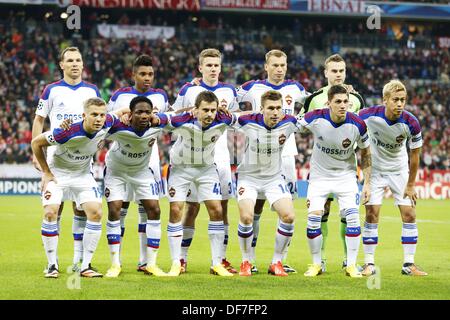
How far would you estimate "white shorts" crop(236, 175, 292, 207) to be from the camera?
34.2ft

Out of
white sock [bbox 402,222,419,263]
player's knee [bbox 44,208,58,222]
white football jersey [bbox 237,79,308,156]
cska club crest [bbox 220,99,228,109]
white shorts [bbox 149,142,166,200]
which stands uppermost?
white football jersey [bbox 237,79,308,156]

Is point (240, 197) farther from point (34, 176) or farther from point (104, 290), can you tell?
point (34, 176)

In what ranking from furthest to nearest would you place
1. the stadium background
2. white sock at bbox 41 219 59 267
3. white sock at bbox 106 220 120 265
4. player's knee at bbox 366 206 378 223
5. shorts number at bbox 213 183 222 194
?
the stadium background, player's knee at bbox 366 206 378 223, shorts number at bbox 213 183 222 194, white sock at bbox 106 220 120 265, white sock at bbox 41 219 59 267

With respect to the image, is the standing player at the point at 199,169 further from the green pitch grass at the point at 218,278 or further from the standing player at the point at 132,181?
the green pitch grass at the point at 218,278

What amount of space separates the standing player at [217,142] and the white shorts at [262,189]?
47 cm

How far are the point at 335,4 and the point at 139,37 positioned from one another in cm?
967

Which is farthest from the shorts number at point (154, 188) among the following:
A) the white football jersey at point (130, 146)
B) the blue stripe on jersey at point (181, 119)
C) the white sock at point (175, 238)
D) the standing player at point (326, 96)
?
the standing player at point (326, 96)

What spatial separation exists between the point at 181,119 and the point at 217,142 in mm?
980

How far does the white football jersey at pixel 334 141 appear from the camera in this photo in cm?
1034

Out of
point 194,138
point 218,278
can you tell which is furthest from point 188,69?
point 218,278

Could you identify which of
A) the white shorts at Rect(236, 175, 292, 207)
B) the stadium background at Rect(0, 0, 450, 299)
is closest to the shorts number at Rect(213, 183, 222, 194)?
the white shorts at Rect(236, 175, 292, 207)

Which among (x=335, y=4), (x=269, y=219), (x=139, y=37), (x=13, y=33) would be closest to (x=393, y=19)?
(x=335, y=4)

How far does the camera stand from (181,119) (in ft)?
33.6

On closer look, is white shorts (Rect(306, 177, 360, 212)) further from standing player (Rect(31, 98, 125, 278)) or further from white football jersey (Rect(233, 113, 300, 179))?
standing player (Rect(31, 98, 125, 278))
